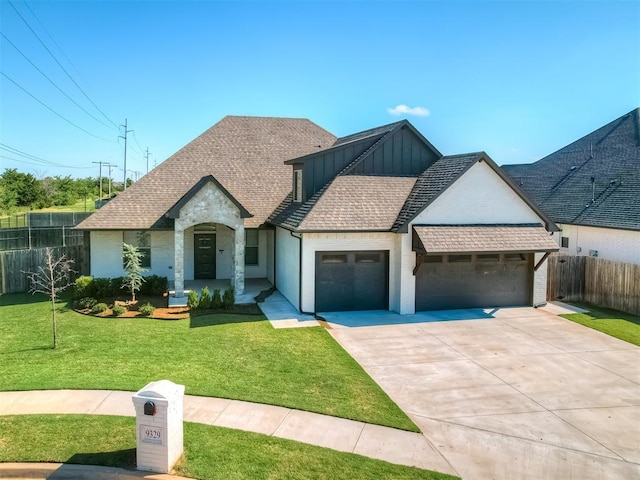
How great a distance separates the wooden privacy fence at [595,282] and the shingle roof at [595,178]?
7.24 feet

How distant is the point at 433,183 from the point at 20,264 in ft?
56.1

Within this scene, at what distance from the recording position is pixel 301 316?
1616cm

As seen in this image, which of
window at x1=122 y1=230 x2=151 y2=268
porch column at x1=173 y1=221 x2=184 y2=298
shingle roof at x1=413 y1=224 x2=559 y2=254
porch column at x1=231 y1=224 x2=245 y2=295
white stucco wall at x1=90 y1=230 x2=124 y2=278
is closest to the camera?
shingle roof at x1=413 y1=224 x2=559 y2=254

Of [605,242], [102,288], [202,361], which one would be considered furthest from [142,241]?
[605,242]

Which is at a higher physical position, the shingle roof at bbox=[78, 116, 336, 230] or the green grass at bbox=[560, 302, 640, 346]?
the shingle roof at bbox=[78, 116, 336, 230]

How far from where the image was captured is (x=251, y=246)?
22734 mm

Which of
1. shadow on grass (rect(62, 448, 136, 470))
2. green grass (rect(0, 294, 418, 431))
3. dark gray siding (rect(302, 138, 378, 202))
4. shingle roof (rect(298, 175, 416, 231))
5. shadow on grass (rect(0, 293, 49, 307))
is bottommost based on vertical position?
shadow on grass (rect(62, 448, 136, 470))

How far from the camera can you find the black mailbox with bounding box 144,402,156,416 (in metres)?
6.99

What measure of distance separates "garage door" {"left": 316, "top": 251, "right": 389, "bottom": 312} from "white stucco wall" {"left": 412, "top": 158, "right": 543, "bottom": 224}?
2129mm

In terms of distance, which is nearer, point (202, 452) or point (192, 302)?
point (202, 452)

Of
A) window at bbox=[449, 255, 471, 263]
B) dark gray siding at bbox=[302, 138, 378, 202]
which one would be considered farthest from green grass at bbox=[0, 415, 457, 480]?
dark gray siding at bbox=[302, 138, 378, 202]

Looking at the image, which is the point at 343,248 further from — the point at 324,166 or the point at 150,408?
the point at 150,408

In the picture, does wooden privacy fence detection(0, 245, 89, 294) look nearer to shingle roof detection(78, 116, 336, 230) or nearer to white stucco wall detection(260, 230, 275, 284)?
shingle roof detection(78, 116, 336, 230)

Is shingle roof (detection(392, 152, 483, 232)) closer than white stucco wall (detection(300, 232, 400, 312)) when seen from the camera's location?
No
